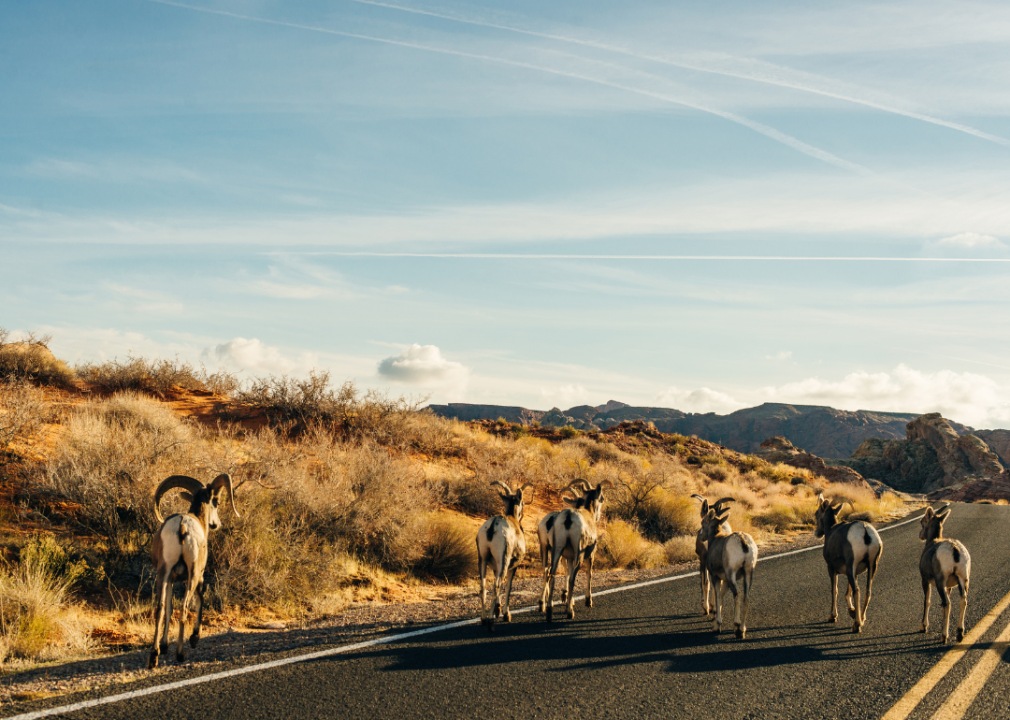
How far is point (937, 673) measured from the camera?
6316 millimetres

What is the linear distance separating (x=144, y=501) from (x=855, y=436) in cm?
16171

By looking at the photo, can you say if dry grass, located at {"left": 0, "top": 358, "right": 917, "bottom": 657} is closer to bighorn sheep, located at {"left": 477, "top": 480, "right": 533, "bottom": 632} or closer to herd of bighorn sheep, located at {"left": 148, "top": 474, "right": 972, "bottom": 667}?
herd of bighorn sheep, located at {"left": 148, "top": 474, "right": 972, "bottom": 667}

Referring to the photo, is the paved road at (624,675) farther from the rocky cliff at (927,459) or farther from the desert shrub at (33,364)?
the rocky cliff at (927,459)

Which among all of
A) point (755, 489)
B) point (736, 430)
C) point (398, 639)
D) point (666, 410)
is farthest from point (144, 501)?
point (666, 410)

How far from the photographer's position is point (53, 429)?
14586 mm

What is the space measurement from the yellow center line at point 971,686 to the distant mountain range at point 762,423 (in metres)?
131

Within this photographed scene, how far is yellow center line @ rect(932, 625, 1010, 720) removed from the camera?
210 inches

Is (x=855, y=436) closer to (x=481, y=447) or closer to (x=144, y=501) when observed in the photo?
(x=481, y=447)

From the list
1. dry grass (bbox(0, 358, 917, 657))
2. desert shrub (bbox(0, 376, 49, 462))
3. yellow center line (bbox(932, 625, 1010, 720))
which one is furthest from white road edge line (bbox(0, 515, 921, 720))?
desert shrub (bbox(0, 376, 49, 462))

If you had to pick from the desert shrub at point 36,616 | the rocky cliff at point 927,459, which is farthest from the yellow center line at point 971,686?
the rocky cliff at point 927,459

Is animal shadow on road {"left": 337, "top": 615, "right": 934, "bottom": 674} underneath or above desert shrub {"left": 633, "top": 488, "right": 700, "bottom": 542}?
above

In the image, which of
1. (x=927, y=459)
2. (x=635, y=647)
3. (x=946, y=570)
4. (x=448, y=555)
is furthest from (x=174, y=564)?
(x=927, y=459)

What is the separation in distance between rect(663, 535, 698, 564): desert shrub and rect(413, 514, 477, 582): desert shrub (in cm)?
517

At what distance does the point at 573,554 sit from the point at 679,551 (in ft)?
26.4
